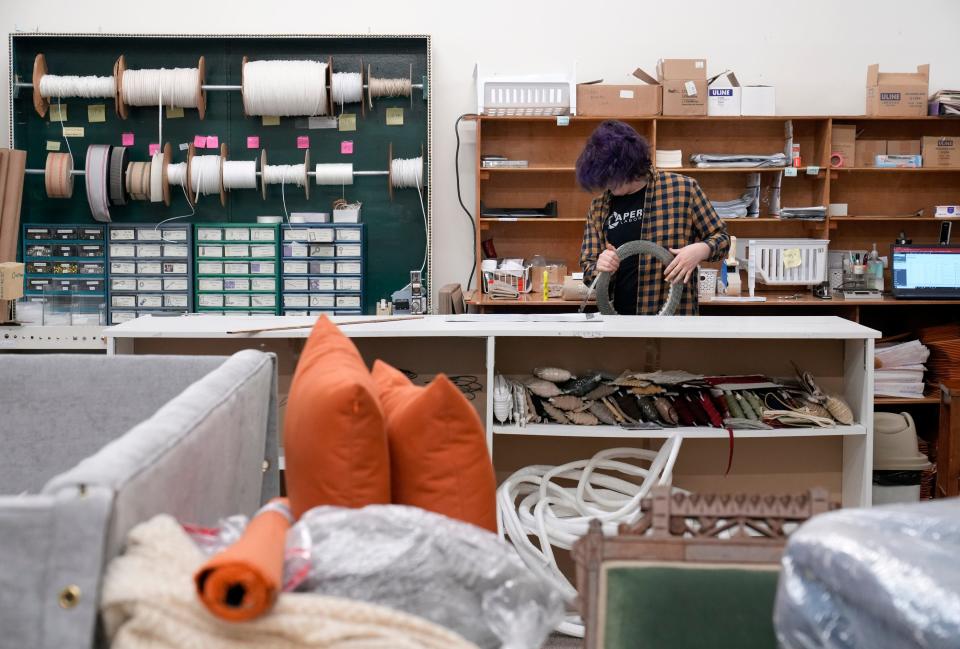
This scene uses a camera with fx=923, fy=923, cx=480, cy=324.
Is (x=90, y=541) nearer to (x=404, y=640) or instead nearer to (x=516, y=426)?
(x=404, y=640)

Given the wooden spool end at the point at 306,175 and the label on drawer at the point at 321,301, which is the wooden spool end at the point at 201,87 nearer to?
the wooden spool end at the point at 306,175

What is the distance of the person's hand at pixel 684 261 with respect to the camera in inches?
132

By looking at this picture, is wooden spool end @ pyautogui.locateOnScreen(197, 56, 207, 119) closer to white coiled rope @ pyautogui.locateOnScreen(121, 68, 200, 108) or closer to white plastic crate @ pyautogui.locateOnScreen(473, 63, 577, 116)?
white coiled rope @ pyautogui.locateOnScreen(121, 68, 200, 108)

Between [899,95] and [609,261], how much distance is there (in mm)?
2576

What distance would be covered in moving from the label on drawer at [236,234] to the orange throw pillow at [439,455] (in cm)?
367

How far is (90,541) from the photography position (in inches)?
37.9

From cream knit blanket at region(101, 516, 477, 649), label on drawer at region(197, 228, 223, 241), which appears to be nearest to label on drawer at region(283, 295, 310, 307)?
label on drawer at region(197, 228, 223, 241)

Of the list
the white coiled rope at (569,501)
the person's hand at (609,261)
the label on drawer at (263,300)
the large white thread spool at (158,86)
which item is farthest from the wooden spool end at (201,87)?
the white coiled rope at (569,501)

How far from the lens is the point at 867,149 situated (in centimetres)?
521

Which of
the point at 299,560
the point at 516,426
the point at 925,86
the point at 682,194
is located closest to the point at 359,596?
the point at 299,560

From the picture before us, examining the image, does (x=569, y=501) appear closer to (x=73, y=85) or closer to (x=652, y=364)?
(x=652, y=364)

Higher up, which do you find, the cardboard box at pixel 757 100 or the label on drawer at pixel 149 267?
the cardboard box at pixel 757 100

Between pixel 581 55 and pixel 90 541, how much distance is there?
4.73 metres

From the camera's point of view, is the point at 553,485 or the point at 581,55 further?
the point at 581,55
